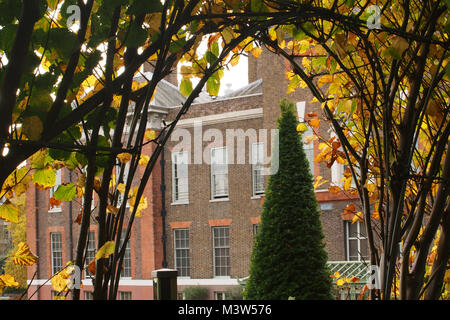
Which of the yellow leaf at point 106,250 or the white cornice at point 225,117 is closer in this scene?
the yellow leaf at point 106,250

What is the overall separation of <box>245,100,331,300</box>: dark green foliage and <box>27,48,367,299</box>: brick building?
315cm

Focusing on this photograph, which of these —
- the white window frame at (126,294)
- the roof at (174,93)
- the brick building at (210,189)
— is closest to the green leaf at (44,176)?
the brick building at (210,189)

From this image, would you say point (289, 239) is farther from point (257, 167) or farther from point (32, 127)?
point (32, 127)

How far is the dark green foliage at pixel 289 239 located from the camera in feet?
41.0

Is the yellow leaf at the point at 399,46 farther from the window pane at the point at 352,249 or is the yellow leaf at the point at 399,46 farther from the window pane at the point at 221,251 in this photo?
the window pane at the point at 221,251

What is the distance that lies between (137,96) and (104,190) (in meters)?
0.24

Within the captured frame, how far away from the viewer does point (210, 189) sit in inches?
755

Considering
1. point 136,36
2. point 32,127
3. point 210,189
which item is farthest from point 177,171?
point 32,127

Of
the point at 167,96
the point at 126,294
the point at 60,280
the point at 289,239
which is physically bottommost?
the point at 126,294

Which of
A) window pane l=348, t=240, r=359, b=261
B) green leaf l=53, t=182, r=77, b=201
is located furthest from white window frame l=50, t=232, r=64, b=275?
green leaf l=53, t=182, r=77, b=201

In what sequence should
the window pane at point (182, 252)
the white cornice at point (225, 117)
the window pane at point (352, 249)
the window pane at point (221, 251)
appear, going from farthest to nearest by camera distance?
the window pane at point (182, 252), the window pane at point (221, 251), the white cornice at point (225, 117), the window pane at point (352, 249)

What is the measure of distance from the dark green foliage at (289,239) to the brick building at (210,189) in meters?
3.15

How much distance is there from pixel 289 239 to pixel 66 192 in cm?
1161
